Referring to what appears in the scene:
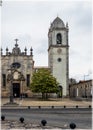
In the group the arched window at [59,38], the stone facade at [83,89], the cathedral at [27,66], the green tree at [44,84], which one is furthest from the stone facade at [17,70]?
the stone facade at [83,89]

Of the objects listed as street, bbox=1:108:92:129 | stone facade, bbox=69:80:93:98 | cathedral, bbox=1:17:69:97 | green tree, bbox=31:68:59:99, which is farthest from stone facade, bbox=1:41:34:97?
street, bbox=1:108:92:129

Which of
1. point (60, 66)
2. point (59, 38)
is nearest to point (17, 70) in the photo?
point (60, 66)

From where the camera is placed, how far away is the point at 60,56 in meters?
75.3

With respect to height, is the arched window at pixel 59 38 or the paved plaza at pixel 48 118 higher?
the arched window at pixel 59 38

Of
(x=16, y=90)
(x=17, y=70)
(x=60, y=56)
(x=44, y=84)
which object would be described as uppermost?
(x=60, y=56)

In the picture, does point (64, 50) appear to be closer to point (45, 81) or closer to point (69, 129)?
point (45, 81)

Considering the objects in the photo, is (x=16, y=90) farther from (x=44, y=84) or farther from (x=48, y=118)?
(x=48, y=118)

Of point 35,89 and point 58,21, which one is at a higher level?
point 58,21

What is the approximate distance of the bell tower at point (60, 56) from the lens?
74.8m

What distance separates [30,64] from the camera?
75.3 metres

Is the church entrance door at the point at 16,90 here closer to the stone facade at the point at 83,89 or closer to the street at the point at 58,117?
the stone facade at the point at 83,89

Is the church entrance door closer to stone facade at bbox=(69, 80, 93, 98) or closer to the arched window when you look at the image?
the arched window

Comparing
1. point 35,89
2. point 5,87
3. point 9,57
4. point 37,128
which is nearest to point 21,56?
point 9,57

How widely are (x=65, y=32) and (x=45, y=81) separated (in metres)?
15.3
